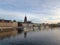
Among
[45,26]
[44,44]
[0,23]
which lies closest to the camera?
[44,44]

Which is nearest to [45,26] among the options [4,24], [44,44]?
[4,24]

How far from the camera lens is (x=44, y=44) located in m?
12.8

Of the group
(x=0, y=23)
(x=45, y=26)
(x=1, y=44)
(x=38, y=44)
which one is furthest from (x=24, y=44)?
(x=45, y=26)

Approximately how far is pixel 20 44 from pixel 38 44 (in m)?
Result: 1.70

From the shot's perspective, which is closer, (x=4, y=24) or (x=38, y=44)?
(x=38, y=44)

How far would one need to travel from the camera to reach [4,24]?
1426 inches

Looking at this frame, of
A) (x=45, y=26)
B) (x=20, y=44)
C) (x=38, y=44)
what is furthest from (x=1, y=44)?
(x=45, y=26)

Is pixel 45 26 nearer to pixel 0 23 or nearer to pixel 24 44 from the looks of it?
pixel 0 23

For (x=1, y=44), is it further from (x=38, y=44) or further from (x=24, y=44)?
(x=38, y=44)

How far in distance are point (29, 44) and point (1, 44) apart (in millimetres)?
2643

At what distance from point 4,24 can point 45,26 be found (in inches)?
1077

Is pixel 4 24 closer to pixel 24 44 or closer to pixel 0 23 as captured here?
pixel 0 23

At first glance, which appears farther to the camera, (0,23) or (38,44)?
(0,23)

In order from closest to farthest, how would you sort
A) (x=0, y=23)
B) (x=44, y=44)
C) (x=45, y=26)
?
(x=44, y=44) < (x=0, y=23) < (x=45, y=26)
